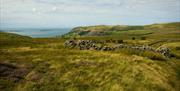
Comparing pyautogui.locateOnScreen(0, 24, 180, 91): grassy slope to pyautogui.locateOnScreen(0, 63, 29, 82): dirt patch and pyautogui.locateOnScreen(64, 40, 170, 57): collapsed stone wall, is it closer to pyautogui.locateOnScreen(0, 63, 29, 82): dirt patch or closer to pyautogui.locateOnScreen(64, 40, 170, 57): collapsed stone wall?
pyautogui.locateOnScreen(0, 63, 29, 82): dirt patch

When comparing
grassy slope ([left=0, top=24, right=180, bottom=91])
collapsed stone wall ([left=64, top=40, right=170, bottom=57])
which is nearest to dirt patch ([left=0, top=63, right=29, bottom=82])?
grassy slope ([left=0, top=24, right=180, bottom=91])

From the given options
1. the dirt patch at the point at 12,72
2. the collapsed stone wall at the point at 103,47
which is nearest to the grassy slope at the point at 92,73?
the dirt patch at the point at 12,72

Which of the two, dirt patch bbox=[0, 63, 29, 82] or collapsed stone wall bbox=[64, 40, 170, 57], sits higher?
collapsed stone wall bbox=[64, 40, 170, 57]

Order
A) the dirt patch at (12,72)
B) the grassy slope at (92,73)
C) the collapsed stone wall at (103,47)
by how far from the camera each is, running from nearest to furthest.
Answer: the grassy slope at (92,73) → the dirt patch at (12,72) → the collapsed stone wall at (103,47)

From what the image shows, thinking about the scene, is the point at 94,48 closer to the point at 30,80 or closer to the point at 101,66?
the point at 101,66

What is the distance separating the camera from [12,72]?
31.0 m

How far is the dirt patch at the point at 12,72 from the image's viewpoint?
97.3 ft

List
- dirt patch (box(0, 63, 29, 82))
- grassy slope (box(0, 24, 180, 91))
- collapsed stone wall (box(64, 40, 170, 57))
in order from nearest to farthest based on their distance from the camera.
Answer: grassy slope (box(0, 24, 180, 91)) < dirt patch (box(0, 63, 29, 82)) < collapsed stone wall (box(64, 40, 170, 57))

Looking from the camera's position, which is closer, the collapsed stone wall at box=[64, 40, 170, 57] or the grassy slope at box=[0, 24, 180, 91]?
the grassy slope at box=[0, 24, 180, 91]

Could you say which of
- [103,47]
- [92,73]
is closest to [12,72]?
[92,73]

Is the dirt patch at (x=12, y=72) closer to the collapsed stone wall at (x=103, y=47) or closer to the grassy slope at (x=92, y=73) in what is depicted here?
the grassy slope at (x=92, y=73)

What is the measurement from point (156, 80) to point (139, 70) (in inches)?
125

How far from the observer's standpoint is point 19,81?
29.1 metres

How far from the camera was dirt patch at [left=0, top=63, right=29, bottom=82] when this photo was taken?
29.6m
